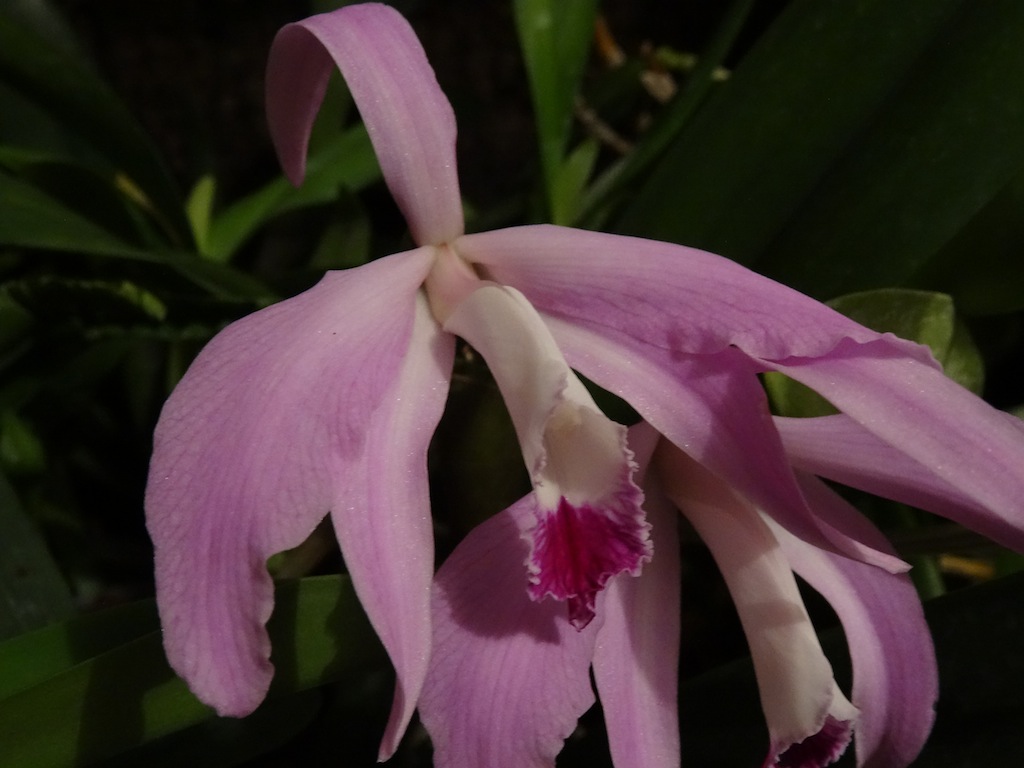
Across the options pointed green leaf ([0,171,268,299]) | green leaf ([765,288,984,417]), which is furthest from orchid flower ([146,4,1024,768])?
pointed green leaf ([0,171,268,299])

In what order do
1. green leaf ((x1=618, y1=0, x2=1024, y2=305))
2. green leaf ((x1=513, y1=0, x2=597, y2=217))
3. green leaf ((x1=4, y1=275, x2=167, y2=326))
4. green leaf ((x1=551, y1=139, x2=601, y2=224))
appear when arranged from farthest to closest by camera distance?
green leaf ((x1=551, y1=139, x2=601, y2=224))
green leaf ((x1=513, y1=0, x2=597, y2=217))
green leaf ((x1=4, y1=275, x2=167, y2=326))
green leaf ((x1=618, y1=0, x2=1024, y2=305))

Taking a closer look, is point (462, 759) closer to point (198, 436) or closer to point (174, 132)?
point (198, 436)

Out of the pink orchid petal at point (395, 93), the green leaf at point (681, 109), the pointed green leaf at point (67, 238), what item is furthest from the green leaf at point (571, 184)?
the pink orchid petal at point (395, 93)

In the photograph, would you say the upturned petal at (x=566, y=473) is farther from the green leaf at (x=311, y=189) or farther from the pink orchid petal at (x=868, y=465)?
the green leaf at (x=311, y=189)

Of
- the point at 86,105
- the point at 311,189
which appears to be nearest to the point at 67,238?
the point at 86,105

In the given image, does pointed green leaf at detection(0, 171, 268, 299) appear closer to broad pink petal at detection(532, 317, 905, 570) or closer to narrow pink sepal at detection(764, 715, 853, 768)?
broad pink petal at detection(532, 317, 905, 570)

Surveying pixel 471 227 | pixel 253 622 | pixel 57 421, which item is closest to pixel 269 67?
pixel 253 622
